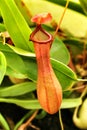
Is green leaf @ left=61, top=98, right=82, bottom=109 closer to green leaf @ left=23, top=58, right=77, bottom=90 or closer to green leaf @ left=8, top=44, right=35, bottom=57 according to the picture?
green leaf @ left=23, top=58, right=77, bottom=90

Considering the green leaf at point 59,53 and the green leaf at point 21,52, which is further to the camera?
the green leaf at point 59,53

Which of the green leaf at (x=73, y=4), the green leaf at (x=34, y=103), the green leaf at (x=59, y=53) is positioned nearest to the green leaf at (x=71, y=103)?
the green leaf at (x=34, y=103)

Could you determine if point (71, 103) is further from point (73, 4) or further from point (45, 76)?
point (73, 4)

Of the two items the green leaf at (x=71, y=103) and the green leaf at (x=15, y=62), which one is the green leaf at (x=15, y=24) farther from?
the green leaf at (x=71, y=103)

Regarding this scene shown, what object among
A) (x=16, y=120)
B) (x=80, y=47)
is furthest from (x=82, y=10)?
(x=16, y=120)

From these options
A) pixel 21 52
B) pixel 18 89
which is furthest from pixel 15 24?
pixel 18 89

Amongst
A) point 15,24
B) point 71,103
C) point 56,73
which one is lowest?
point 71,103
